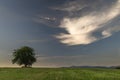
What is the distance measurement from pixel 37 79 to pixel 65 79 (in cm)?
475

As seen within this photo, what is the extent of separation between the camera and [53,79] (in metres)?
47.0

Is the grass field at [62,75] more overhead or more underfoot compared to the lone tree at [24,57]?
more underfoot

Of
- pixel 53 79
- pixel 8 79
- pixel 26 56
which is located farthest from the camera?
pixel 26 56

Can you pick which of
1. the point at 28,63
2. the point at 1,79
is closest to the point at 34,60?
the point at 28,63

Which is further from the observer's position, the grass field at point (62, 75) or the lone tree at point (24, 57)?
the lone tree at point (24, 57)

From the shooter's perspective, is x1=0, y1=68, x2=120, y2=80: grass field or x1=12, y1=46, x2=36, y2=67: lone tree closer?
x1=0, y1=68, x2=120, y2=80: grass field

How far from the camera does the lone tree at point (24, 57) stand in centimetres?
14200

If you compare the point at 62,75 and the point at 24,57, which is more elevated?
the point at 24,57

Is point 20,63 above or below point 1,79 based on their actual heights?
above

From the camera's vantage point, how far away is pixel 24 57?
142 m

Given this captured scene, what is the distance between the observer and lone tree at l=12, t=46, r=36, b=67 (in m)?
142

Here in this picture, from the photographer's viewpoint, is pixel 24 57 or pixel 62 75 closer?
pixel 62 75

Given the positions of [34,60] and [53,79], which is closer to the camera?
[53,79]

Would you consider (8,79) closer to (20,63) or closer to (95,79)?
(95,79)
